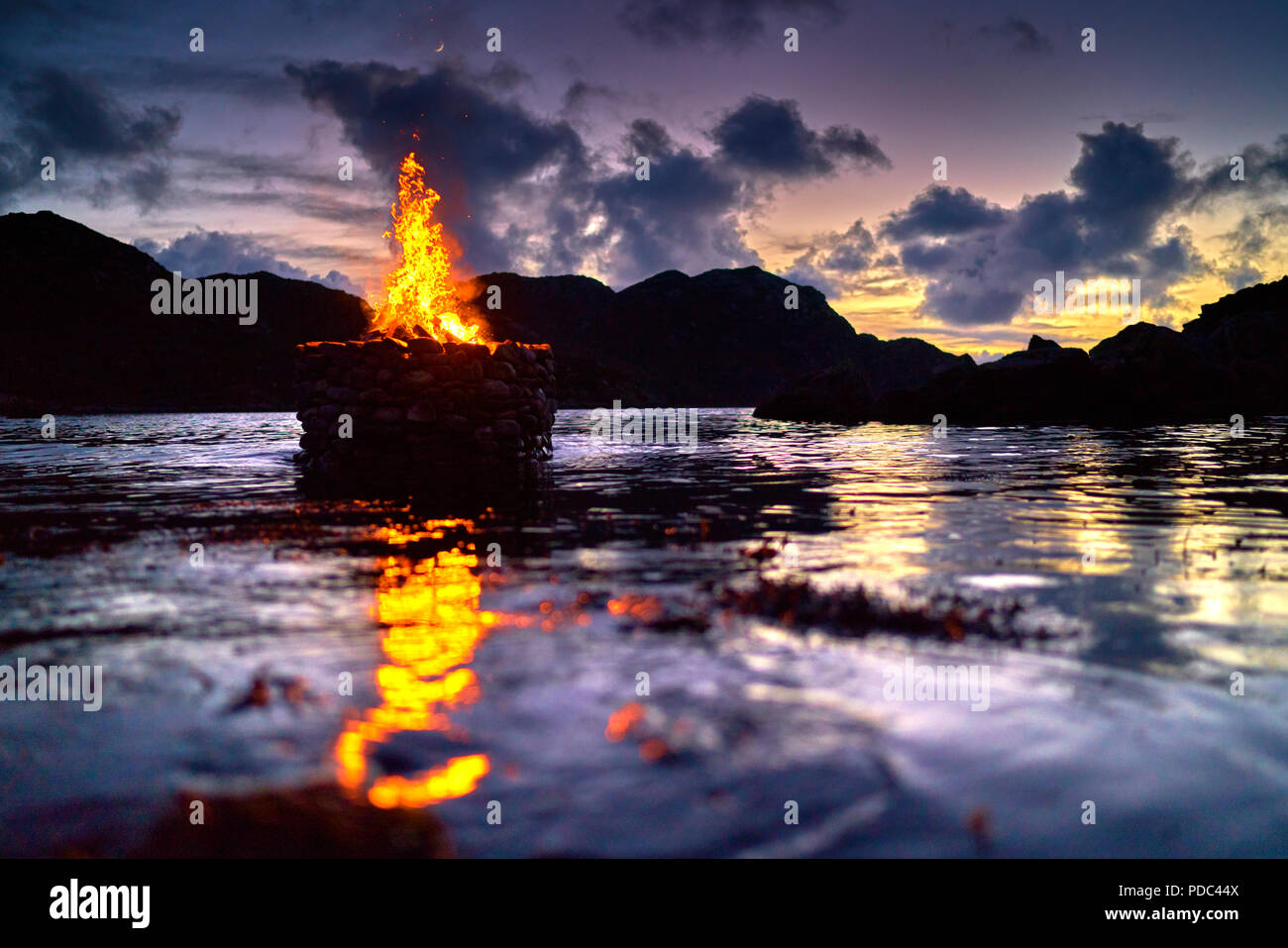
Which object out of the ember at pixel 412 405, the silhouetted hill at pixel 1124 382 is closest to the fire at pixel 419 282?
the ember at pixel 412 405

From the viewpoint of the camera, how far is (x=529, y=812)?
8.50 feet

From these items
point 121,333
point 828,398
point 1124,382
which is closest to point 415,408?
point 1124,382

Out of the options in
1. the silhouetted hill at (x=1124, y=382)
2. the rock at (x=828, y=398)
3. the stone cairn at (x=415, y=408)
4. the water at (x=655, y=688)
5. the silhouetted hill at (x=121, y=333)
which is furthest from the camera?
the silhouetted hill at (x=121, y=333)

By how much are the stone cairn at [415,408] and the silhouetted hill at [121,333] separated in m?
126

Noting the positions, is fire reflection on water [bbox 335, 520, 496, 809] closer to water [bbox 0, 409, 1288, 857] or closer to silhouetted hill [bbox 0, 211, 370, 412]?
water [bbox 0, 409, 1288, 857]

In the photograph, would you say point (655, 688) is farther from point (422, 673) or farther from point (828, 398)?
point (828, 398)

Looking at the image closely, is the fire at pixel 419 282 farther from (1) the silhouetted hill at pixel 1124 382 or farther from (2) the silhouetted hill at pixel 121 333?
(2) the silhouetted hill at pixel 121 333

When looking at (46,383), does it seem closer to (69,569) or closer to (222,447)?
(222,447)

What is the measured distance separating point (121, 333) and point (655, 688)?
176405 millimetres

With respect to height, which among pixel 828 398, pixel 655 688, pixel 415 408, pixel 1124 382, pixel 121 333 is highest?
pixel 121 333

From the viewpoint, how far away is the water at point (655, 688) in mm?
2590

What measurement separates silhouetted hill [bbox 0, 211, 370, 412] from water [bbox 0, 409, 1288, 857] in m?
136

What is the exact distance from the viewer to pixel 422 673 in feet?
12.9

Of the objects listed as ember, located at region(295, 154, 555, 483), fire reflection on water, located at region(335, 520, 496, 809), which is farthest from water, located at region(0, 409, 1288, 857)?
ember, located at region(295, 154, 555, 483)
